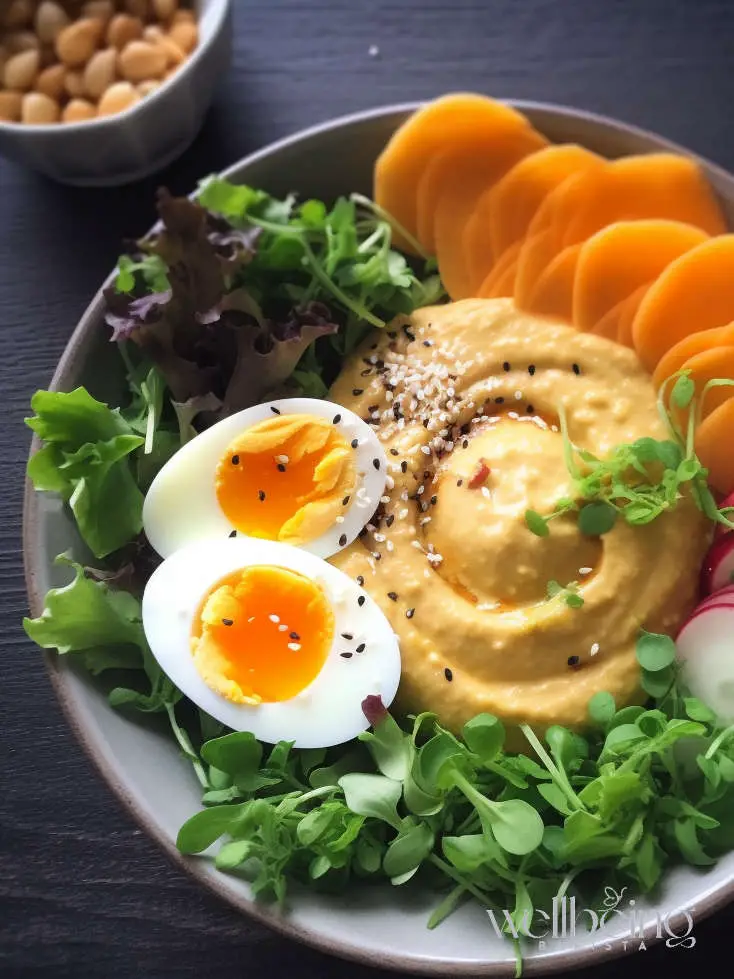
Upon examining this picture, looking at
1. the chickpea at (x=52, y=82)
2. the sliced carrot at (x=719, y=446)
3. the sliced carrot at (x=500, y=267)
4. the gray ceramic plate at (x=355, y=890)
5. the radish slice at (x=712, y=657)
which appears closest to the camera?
the gray ceramic plate at (x=355, y=890)

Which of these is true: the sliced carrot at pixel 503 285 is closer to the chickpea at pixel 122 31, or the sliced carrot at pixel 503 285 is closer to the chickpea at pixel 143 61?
the chickpea at pixel 143 61

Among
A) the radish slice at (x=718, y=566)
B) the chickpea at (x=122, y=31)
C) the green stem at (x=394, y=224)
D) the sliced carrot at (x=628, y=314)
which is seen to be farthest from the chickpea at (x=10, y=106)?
the radish slice at (x=718, y=566)

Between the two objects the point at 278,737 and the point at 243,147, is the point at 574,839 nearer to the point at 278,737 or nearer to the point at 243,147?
the point at 278,737

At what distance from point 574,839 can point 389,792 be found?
309 millimetres

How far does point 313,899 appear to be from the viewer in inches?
61.4

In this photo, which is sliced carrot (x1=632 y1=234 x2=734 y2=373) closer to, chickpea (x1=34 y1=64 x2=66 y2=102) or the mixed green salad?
the mixed green salad

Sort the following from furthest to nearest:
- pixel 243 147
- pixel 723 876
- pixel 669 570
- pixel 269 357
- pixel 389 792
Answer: pixel 243 147 → pixel 269 357 → pixel 669 570 → pixel 389 792 → pixel 723 876

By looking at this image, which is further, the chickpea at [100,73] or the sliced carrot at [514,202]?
the chickpea at [100,73]

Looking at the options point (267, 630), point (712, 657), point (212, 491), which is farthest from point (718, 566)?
point (212, 491)

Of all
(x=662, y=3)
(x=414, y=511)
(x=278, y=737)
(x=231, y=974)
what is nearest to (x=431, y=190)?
(x=414, y=511)

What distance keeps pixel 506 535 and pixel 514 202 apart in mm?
684

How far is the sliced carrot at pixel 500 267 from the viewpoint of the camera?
1.91 m

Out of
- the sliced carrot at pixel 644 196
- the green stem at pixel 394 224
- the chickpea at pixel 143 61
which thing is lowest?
the green stem at pixel 394 224

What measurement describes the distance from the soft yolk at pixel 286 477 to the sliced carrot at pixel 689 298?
24.0 inches
